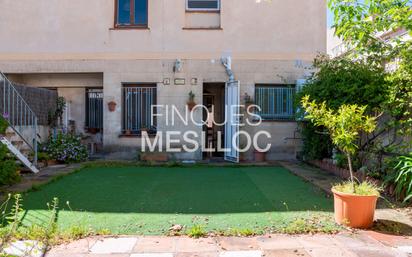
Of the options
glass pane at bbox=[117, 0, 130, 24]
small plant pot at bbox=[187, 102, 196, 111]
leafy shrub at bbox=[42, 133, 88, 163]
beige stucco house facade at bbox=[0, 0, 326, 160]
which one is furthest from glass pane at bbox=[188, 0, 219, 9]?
leafy shrub at bbox=[42, 133, 88, 163]

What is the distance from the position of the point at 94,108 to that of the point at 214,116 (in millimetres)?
3998

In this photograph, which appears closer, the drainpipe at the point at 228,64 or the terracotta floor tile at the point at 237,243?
the terracotta floor tile at the point at 237,243

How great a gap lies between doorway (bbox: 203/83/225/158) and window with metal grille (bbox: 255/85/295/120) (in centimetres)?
164

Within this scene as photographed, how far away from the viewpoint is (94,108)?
11.3 m

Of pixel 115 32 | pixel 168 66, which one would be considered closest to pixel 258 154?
pixel 168 66

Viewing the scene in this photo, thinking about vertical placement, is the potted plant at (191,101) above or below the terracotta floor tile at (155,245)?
above

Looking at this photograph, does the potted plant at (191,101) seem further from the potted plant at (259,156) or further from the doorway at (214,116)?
the potted plant at (259,156)

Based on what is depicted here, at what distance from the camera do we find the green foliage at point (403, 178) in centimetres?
505

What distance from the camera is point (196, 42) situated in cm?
1034

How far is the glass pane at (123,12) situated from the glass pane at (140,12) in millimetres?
244

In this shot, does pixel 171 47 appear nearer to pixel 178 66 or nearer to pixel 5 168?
pixel 178 66

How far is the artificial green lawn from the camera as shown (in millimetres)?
4348

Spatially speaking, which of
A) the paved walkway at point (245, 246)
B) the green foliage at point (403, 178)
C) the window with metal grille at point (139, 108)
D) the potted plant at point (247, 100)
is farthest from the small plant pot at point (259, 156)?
the paved walkway at point (245, 246)

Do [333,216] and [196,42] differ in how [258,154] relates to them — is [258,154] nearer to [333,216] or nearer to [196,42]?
[196,42]
